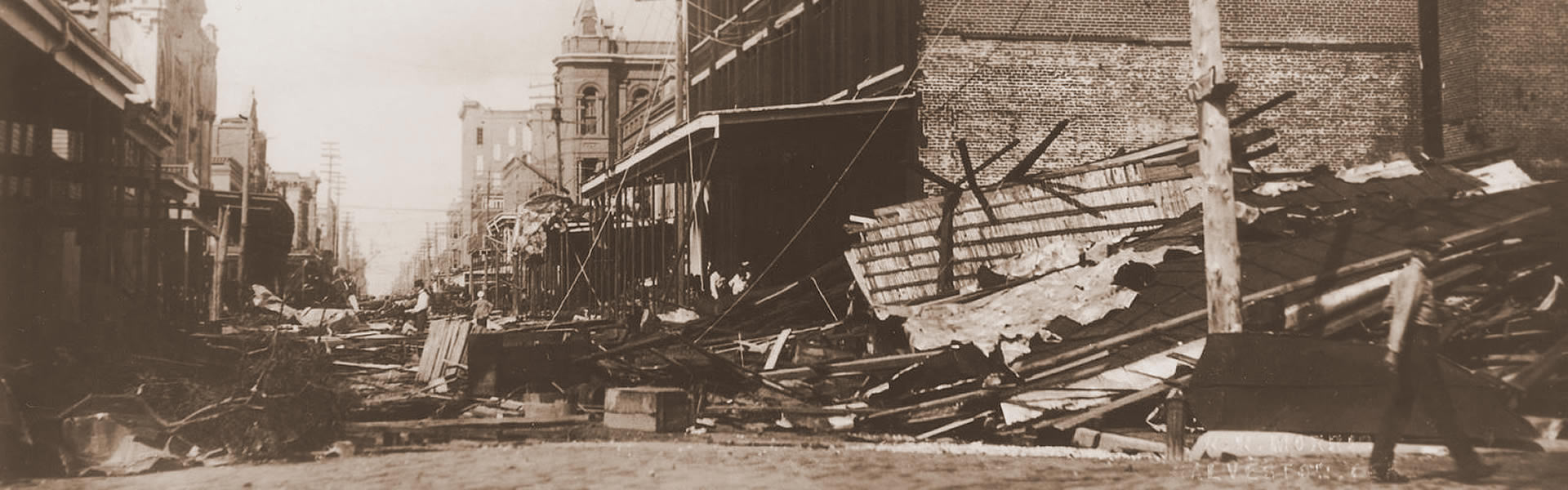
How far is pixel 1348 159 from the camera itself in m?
21.1

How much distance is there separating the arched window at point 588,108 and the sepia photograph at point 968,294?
33.5 metres

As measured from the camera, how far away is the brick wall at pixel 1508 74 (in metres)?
21.2

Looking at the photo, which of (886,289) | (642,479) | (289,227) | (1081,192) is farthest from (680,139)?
(289,227)

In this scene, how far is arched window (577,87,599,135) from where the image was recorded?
62.2 m

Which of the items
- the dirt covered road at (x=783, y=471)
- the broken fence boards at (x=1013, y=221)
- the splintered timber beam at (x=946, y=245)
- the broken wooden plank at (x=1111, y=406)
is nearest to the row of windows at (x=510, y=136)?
the broken fence boards at (x=1013, y=221)

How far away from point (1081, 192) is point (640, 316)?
21.9ft

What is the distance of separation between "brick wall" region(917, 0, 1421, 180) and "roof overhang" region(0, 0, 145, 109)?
11.6 m

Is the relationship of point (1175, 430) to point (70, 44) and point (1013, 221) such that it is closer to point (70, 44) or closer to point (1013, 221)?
point (1013, 221)

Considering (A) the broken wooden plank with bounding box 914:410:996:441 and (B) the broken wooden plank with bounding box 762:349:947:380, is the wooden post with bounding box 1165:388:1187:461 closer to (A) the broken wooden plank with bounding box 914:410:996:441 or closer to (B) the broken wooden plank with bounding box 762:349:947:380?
(A) the broken wooden plank with bounding box 914:410:996:441

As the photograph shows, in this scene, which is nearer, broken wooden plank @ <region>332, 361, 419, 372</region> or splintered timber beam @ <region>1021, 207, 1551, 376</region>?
splintered timber beam @ <region>1021, 207, 1551, 376</region>

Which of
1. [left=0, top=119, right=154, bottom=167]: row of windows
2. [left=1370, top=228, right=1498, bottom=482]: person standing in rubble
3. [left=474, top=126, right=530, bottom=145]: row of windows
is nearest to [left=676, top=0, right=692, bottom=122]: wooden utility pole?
[left=0, top=119, right=154, bottom=167]: row of windows

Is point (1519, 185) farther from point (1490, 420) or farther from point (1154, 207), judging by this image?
point (1490, 420)

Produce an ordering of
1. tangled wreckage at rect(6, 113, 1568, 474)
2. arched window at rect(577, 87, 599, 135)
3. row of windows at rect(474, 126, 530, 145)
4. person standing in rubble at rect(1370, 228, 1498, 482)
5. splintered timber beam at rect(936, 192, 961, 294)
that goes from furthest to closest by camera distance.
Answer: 1. row of windows at rect(474, 126, 530, 145)
2. arched window at rect(577, 87, 599, 135)
3. splintered timber beam at rect(936, 192, 961, 294)
4. tangled wreckage at rect(6, 113, 1568, 474)
5. person standing in rubble at rect(1370, 228, 1498, 482)

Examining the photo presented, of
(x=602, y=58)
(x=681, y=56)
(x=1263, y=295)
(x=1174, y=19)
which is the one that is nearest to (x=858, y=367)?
(x=1263, y=295)
